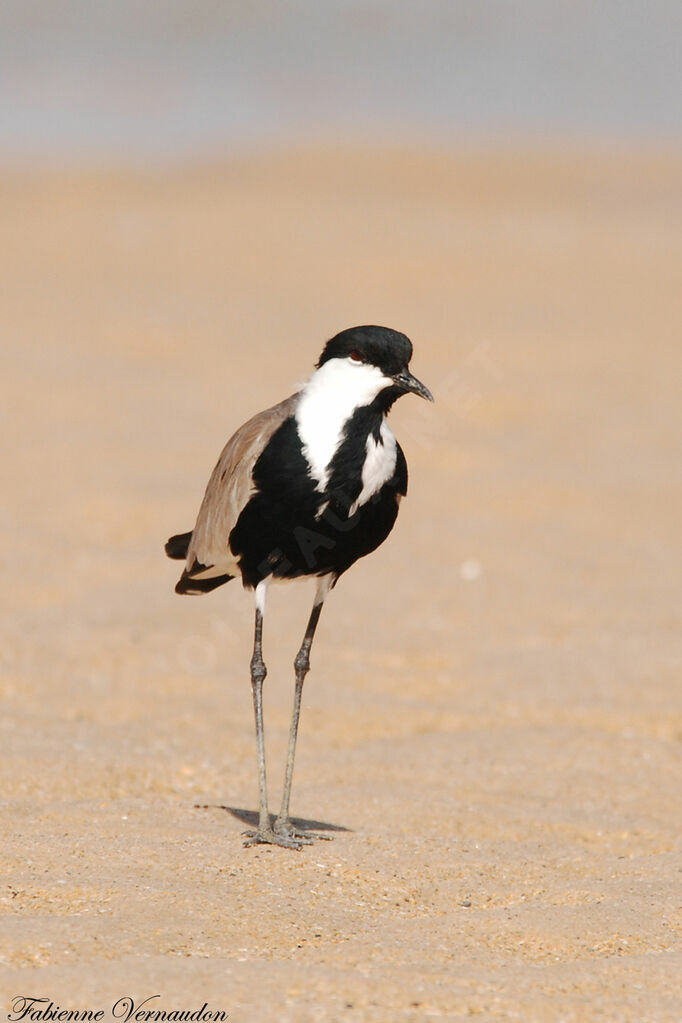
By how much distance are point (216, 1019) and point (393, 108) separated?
3361cm

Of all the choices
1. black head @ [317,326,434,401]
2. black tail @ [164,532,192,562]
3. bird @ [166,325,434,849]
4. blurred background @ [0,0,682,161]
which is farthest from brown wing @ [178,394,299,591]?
blurred background @ [0,0,682,161]

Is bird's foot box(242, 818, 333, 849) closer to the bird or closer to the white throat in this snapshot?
the bird

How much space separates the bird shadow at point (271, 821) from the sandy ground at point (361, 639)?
4cm

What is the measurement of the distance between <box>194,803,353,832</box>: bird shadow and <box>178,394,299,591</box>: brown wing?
36.3 inches

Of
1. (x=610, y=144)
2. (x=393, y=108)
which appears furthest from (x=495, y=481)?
(x=393, y=108)

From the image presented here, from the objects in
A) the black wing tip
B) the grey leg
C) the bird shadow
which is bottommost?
the bird shadow

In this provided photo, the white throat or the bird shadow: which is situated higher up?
the white throat

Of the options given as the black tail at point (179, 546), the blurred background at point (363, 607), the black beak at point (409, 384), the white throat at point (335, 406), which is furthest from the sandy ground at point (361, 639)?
the black beak at point (409, 384)

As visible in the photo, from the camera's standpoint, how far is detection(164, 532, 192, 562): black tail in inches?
228

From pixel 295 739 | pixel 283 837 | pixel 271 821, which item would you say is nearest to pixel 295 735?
pixel 295 739

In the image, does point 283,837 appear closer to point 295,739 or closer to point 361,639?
point 295,739

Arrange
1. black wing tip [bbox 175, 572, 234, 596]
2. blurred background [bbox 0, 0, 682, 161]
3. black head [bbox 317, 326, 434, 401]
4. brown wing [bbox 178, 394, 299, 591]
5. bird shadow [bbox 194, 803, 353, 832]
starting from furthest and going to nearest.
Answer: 1. blurred background [bbox 0, 0, 682, 161]
2. black wing tip [bbox 175, 572, 234, 596]
3. bird shadow [bbox 194, 803, 353, 832]
4. brown wing [bbox 178, 394, 299, 591]
5. black head [bbox 317, 326, 434, 401]

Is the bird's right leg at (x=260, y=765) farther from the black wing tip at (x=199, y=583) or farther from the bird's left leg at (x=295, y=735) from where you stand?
the black wing tip at (x=199, y=583)

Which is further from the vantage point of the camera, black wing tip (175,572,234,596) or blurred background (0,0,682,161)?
blurred background (0,0,682,161)
